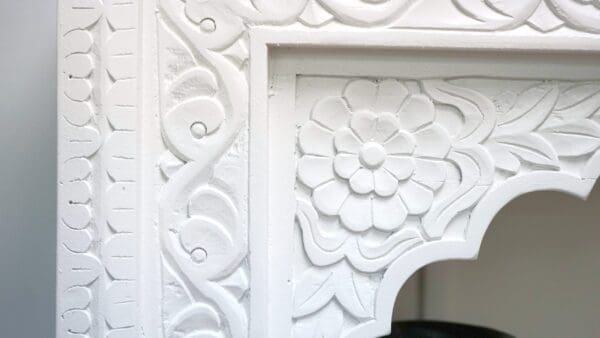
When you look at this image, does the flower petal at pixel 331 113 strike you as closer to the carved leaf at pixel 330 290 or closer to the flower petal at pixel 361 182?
the flower petal at pixel 361 182

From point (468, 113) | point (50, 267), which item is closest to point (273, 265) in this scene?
point (468, 113)

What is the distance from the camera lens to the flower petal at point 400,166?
2.08 feet

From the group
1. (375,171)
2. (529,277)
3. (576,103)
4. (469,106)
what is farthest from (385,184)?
(529,277)

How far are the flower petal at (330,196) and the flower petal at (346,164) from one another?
0.04 ft

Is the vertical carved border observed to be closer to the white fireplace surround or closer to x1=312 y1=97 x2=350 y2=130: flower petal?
the white fireplace surround

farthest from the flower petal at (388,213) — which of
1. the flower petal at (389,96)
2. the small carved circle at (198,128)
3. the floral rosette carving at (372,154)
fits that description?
the small carved circle at (198,128)

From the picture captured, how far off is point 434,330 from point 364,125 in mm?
387

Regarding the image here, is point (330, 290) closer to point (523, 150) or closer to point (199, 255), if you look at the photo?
point (199, 255)

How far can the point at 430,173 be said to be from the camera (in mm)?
640

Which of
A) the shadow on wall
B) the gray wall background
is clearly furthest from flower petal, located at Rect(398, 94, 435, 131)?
the gray wall background

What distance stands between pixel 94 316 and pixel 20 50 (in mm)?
491

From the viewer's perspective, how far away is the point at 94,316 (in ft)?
1.99

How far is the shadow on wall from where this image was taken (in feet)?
3.34

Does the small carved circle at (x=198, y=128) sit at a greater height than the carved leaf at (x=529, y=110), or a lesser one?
lesser
